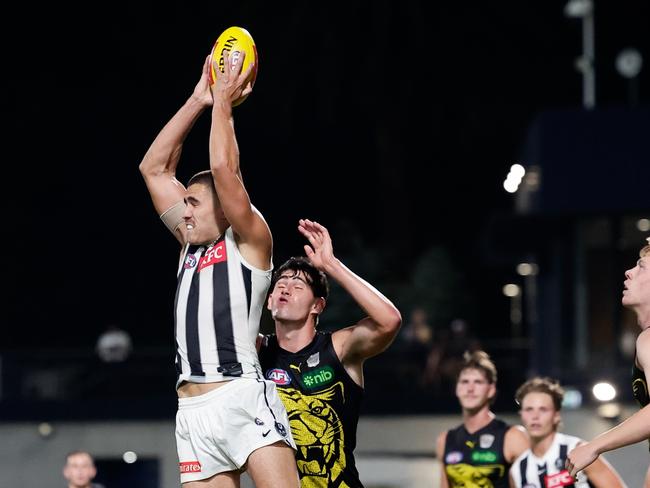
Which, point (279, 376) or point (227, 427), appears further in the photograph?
point (279, 376)

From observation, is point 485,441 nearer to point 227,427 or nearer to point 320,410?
point 320,410

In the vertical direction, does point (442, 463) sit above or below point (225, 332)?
below

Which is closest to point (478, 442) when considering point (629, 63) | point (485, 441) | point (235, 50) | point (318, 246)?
point (485, 441)

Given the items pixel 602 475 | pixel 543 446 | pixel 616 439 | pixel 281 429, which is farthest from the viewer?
pixel 543 446

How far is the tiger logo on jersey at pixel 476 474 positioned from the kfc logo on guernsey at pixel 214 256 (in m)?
2.83

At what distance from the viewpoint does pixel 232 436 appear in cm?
583

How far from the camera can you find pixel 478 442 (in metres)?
8.28

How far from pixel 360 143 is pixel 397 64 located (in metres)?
15.3

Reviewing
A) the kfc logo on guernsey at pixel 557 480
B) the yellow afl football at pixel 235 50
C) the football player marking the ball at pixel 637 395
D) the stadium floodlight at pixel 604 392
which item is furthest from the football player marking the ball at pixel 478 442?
the stadium floodlight at pixel 604 392

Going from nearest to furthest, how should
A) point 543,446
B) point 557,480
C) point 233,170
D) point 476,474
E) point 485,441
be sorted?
point 233,170 < point 557,480 < point 543,446 < point 476,474 < point 485,441

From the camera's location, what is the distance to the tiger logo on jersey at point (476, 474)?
321 inches

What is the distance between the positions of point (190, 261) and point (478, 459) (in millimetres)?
2847

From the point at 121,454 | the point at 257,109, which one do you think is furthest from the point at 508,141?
the point at 121,454

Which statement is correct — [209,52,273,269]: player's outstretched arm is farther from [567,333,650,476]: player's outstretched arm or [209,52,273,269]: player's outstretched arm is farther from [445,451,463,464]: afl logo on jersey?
[445,451,463,464]: afl logo on jersey
